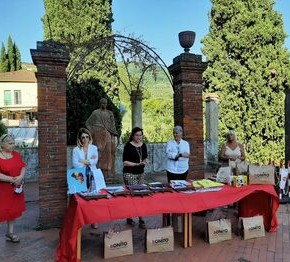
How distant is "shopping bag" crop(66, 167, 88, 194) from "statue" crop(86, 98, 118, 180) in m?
4.41

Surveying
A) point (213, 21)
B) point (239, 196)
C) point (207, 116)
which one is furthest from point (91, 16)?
point (239, 196)

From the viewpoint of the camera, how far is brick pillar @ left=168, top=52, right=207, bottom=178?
6.51 m

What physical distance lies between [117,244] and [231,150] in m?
2.90

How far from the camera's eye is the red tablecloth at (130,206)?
4031mm

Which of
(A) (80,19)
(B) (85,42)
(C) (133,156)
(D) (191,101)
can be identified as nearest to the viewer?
(C) (133,156)

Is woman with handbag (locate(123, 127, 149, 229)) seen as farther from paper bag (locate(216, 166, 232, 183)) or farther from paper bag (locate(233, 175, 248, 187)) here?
paper bag (locate(233, 175, 248, 187))

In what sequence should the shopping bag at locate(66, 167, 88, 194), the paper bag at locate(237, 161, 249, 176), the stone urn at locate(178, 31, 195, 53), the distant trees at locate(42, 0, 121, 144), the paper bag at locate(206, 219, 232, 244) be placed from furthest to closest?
the distant trees at locate(42, 0, 121, 144), the stone urn at locate(178, 31, 195, 53), the paper bag at locate(237, 161, 249, 176), the paper bag at locate(206, 219, 232, 244), the shopping bag at locate(66, 167, 88, 194)

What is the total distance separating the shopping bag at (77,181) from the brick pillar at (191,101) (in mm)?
2540

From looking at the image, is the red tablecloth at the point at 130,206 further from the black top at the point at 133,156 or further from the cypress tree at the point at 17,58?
the cypress tree at the point at 17,58

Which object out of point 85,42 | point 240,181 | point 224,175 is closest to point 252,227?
point 240,181

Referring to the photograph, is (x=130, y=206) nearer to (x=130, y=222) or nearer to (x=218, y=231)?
(x=218, y=231)

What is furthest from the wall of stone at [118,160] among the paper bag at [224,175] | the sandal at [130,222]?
the paper bag at [224,175]

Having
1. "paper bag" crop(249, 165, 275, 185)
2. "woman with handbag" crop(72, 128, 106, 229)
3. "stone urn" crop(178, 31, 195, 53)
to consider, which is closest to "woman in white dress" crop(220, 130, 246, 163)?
"paper bag" crop(249, 165, 275, 185)

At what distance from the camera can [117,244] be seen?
175 inches
